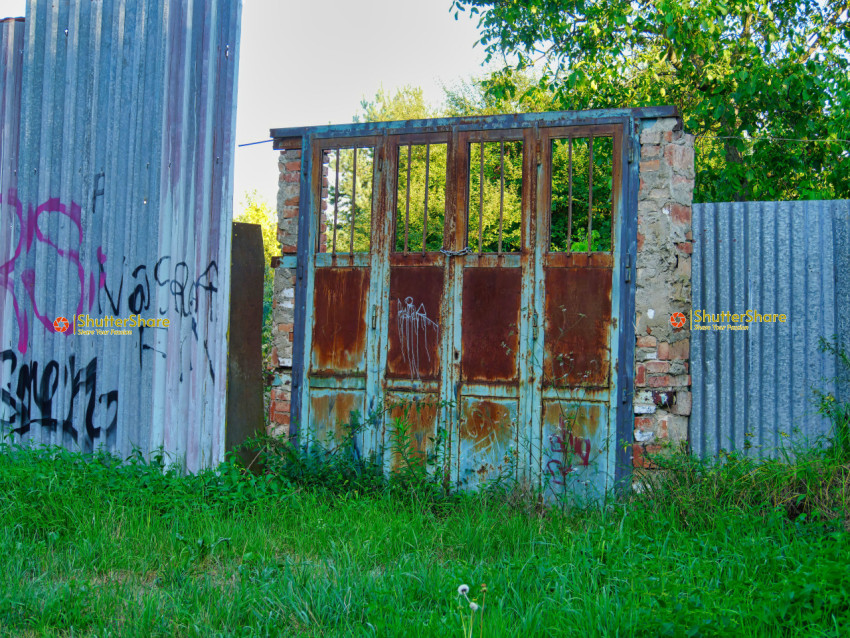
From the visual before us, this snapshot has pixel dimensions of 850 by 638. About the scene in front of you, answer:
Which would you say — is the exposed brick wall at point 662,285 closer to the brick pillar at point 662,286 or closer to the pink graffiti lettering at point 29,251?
the brick pillar at point 662,286

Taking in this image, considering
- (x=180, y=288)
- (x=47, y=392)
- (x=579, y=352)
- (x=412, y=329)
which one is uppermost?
(x=180, y=288)

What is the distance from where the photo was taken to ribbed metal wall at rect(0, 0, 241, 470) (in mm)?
5457

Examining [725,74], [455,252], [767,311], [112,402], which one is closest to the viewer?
[767,311]

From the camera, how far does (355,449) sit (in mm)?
5379

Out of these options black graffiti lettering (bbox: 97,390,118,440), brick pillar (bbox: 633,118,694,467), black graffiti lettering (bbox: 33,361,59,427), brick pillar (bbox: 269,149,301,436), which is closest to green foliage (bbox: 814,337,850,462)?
brick pillar (bbox: 633,118,694,467)

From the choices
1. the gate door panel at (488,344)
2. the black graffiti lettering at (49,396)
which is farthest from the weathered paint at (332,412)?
the black graffiti lettering at (49,396)

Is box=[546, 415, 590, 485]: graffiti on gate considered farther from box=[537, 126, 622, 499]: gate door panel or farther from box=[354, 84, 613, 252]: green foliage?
box=[354, 84, 613, 252]: green foliage

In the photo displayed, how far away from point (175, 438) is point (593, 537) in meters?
3.24

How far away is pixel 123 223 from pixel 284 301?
1.44 meters

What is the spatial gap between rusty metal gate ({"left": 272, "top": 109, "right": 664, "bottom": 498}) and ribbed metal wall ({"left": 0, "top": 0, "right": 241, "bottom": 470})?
693mm

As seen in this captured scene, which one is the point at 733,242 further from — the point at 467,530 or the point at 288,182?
the point at 288,182

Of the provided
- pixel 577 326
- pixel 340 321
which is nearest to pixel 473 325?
pixel 577 326

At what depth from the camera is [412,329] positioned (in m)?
5.36

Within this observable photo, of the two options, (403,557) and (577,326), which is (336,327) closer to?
(577,326)
